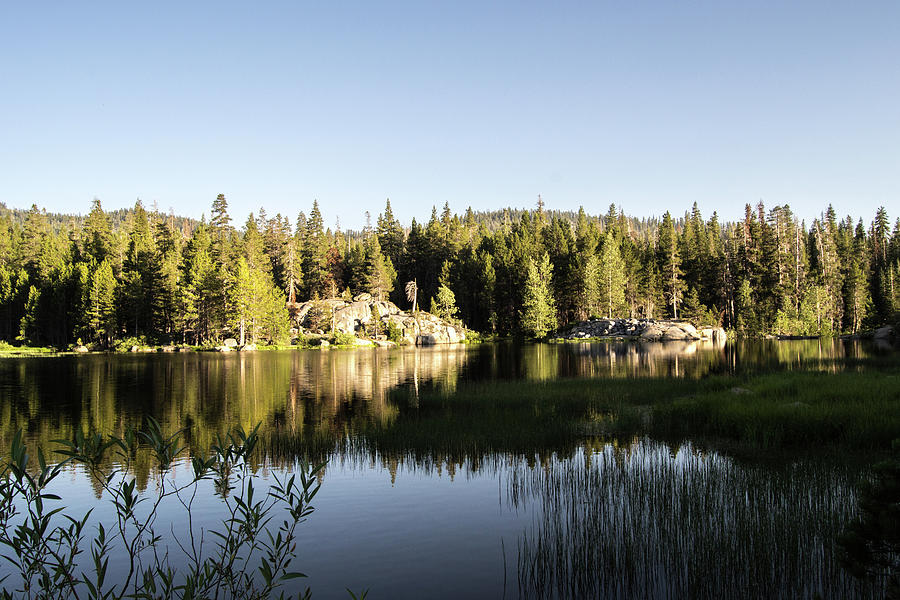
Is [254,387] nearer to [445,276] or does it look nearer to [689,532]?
[689,532]

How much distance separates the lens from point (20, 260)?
10944 cm

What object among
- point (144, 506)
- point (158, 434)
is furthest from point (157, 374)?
point (158, 434)

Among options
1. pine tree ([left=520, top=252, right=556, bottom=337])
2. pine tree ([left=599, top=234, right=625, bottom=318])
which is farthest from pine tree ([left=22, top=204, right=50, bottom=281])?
pine tree ([left=599, top=234, right=625, bottom=318])

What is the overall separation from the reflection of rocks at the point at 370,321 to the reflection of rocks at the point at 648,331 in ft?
76.8

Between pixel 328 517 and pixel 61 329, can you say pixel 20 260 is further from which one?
pixel 328 517

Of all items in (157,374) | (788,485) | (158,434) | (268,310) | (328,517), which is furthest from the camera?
(268,310)

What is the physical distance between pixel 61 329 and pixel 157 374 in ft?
214

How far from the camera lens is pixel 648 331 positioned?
90.9 metres

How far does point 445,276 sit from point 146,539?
4077 inches

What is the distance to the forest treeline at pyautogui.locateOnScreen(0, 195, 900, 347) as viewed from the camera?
93188 mm

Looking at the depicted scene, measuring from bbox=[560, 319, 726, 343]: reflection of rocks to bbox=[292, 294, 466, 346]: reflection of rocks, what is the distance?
76.8 ft

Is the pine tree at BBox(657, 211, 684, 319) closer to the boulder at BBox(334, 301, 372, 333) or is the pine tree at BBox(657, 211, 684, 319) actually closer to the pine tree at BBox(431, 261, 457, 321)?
the pine tree at BBox(431, 261, 457, 321)

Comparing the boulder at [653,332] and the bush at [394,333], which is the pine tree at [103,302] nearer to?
the bush at [394,333]

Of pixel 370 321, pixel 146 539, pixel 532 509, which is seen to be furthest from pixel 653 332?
pixel 146 539
